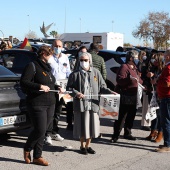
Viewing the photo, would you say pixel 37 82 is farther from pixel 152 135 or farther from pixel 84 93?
pixel 152 135

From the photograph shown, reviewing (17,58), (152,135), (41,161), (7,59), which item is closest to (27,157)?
(41,161)

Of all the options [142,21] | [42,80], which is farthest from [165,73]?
[142,21]

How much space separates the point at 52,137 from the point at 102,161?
61.4 inches

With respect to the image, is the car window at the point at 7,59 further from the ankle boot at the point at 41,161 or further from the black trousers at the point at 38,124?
the ankle boot at the point at 41,161

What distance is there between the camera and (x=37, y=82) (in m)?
5.36

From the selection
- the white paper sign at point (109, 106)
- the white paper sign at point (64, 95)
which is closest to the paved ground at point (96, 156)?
the white paper sign at point (109, 106)

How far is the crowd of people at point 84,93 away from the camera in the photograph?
5359mm

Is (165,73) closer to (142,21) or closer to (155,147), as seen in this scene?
(155,147)

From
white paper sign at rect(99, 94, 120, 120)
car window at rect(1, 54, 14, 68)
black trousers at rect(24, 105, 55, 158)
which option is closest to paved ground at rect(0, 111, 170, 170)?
black trousers at rect(24, 105, 55, 158)

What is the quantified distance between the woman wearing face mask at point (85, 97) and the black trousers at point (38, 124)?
644mm

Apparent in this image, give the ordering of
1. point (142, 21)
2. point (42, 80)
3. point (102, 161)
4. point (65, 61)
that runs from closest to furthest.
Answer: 1. point (42, 80)
2. point (102, 161)
3. point (65, 61)
4. point (142, 21)

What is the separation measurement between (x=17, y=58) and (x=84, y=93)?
441cm

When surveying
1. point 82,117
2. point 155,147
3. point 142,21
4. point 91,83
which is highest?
point 142,21

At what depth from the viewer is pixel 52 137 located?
707 cm
